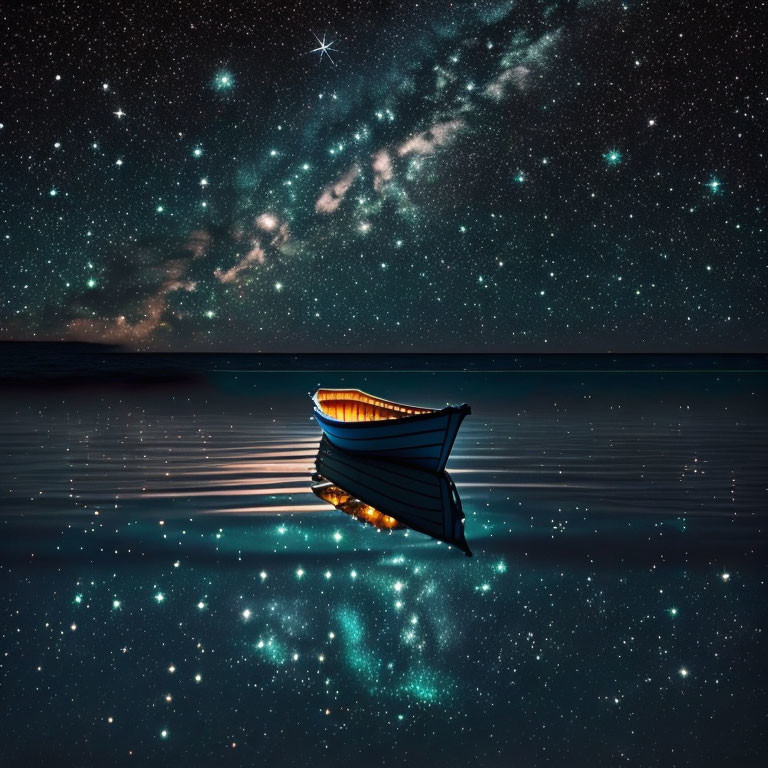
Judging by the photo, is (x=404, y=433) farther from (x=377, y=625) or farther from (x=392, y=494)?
(x=377, y=625)

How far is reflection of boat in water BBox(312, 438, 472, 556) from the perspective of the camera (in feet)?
37.0

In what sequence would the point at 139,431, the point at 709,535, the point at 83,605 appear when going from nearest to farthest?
1. the point at 83,605
2. the point at 709,535
3. the point at 139,431

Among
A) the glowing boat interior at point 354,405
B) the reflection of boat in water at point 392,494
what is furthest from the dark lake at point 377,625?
the glowing boat interior at point 354,405

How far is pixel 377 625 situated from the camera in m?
6.90

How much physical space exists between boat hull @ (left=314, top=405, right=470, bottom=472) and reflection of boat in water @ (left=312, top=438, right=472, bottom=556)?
0.27 meters

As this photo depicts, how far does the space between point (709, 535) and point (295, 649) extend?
20.9ft

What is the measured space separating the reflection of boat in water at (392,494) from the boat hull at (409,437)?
10.5 inches

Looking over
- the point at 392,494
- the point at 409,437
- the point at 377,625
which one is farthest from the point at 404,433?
the point at 377,625

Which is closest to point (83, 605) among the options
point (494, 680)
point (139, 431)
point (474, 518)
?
point (494, 680)

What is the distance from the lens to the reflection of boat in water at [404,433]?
1467 centimetres

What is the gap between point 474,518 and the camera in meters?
11.7

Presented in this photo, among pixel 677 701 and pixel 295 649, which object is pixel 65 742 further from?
pixel 677 701

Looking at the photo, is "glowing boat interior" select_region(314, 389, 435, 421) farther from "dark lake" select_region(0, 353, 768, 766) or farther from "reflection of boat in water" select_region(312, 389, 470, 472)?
"dark lake" select_region(0, 353, 768, 766)

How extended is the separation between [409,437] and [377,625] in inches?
353
